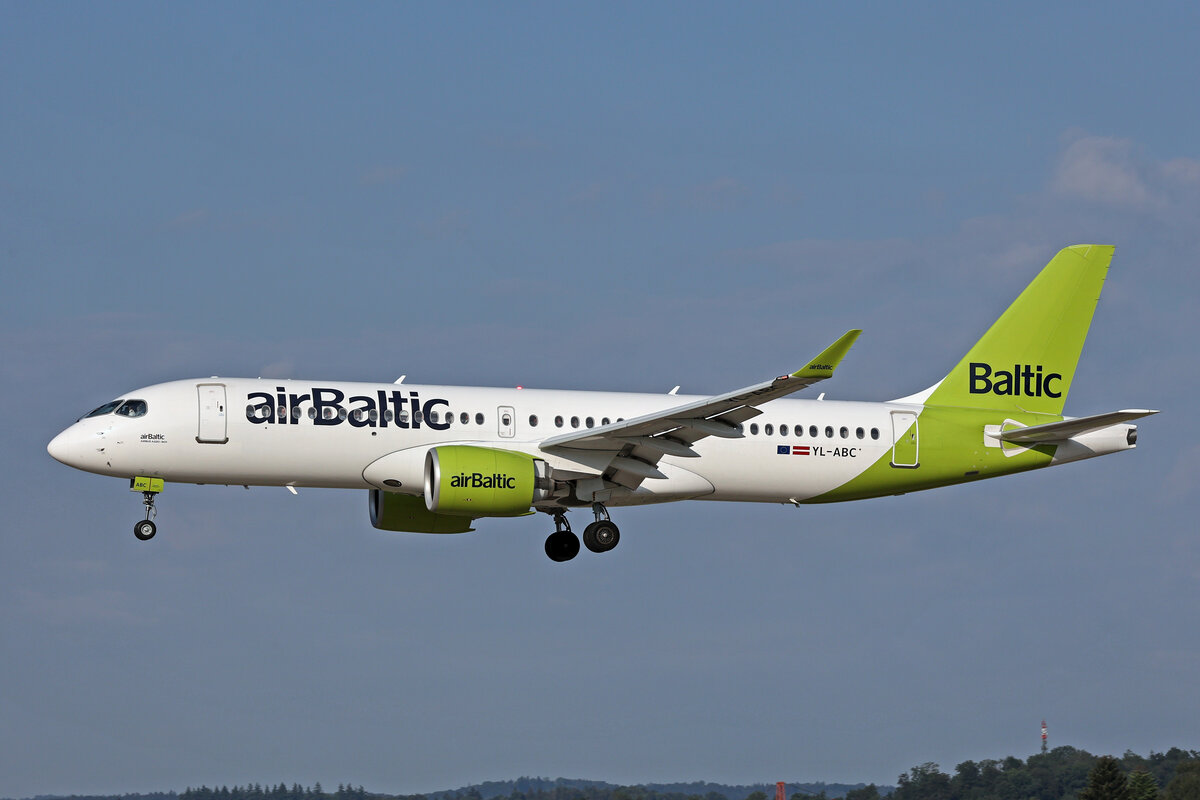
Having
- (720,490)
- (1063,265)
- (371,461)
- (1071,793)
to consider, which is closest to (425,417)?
(371,461)

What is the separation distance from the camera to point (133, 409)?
41094 mm

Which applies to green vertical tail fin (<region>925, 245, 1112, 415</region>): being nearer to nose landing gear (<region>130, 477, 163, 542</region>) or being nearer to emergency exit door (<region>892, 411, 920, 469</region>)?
emergency exit door (<region>892, 411, 920, 469</region>)

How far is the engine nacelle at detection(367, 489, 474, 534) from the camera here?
4528cm

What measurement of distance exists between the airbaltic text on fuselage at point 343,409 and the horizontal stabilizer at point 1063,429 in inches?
637

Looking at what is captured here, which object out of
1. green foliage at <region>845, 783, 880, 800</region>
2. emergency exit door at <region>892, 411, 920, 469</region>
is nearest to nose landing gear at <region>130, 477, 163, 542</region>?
emergency exit door at <region>892, 411, 920, 469</region>

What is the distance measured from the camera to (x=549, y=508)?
4478 centimetres

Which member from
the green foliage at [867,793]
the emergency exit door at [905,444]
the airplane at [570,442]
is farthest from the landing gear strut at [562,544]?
Answer: the green foliage at [867,793]

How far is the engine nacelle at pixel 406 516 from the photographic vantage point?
4528 cm

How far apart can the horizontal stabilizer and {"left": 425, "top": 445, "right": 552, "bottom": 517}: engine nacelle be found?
1426cm

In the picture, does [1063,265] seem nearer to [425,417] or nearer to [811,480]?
[811,480]

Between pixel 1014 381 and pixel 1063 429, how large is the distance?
11.0ft

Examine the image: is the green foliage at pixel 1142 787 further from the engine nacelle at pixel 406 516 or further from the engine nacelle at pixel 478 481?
the engine nacelle at pixel 478 481

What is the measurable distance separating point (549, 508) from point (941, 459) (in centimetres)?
1100

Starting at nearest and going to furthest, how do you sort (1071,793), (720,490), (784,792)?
(720,490) < (784,792) < (1071,793)
